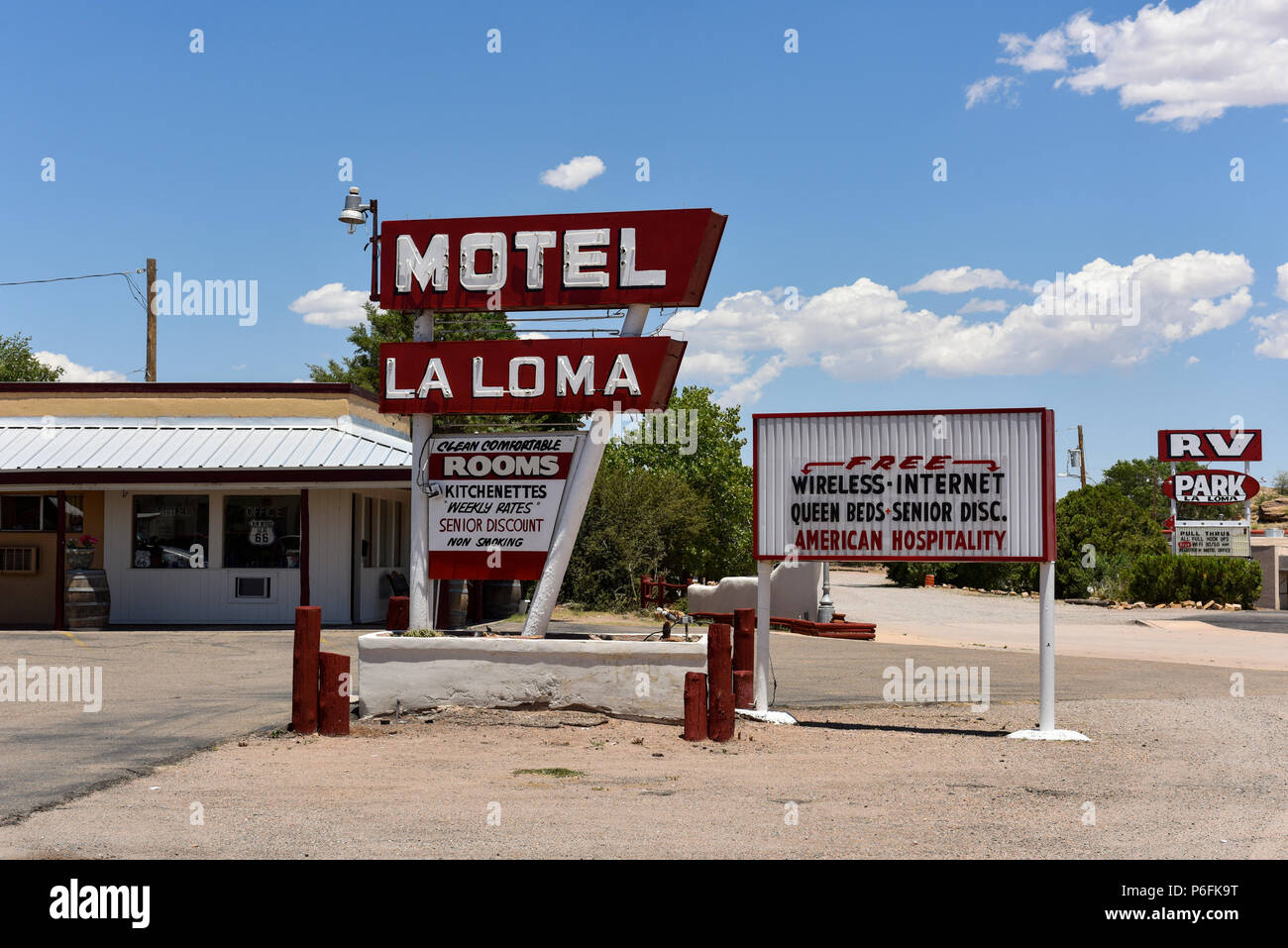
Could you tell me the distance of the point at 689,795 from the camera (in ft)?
28.5

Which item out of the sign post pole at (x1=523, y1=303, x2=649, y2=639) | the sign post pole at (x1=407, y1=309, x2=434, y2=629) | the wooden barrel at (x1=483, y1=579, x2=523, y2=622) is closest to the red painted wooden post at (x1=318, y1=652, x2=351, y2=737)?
the sign post pole at (x1=407, y1=309, x2=434, y2=629)

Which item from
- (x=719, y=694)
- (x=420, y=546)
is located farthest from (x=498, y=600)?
(x=719, y=694)

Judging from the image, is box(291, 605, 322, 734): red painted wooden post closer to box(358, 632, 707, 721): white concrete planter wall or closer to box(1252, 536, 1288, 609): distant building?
box(358, 632, 707, 721): white concrete planter wall

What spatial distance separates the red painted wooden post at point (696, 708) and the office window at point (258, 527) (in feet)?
49.4

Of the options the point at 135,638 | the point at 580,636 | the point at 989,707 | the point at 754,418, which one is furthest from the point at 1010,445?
the point at 135,638

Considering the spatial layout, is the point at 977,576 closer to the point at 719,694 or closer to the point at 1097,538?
the point at 1097,538

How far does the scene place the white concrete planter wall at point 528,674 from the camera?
38.9ft

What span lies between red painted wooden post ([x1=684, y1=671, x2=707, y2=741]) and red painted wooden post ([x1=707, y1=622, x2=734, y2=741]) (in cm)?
8

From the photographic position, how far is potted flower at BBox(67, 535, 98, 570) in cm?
2269

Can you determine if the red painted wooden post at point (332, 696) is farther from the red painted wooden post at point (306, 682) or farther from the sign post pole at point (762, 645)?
the sign post pole at point (762, 645)

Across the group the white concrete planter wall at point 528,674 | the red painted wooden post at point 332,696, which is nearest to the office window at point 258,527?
the white concrete planter wall at point 528,674

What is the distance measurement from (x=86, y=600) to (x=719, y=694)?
15.9 m

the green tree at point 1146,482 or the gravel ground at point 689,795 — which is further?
the green tree at point 1146,482

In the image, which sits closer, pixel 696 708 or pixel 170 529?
pixel 696 708
